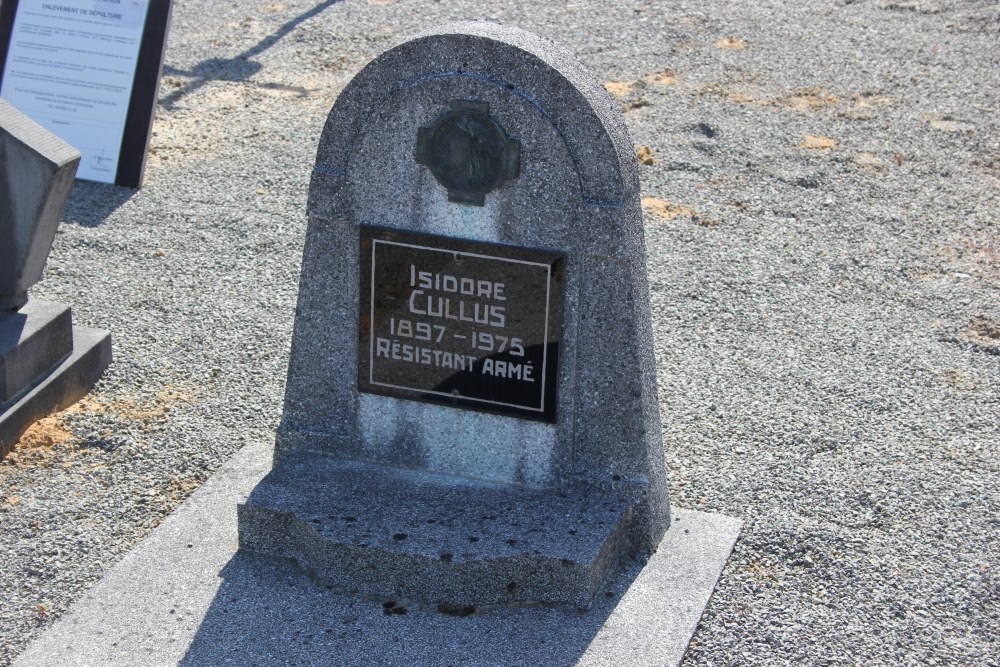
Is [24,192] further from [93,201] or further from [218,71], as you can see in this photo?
[218,71]

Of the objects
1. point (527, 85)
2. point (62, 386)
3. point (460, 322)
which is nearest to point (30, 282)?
point (62, 386)

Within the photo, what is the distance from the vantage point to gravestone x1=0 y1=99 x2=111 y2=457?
4875 mm

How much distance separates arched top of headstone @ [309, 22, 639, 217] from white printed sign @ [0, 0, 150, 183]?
164 inches

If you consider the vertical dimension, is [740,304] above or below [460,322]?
below

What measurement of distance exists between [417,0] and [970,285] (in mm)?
6418

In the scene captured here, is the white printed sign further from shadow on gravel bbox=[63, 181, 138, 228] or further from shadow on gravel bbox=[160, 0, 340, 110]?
A: shadow on gravel bbox=[160, 0, 340, 110]

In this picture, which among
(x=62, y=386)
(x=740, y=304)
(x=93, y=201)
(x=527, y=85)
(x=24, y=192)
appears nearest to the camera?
(x=527, y=85)

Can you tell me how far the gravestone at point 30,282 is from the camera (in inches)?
192

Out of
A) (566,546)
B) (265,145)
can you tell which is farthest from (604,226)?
(265,145)

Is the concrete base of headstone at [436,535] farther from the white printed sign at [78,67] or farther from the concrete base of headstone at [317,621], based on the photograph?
the white printed sign at [78,67]

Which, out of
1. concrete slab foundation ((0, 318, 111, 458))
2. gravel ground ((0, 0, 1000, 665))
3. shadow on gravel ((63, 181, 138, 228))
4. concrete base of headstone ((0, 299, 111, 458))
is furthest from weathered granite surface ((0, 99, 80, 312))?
shadow on gravel ((63, 181, 138, 228))

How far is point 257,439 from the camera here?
192 inches

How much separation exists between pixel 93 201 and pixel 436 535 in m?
4.23

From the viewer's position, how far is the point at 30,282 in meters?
5.11
